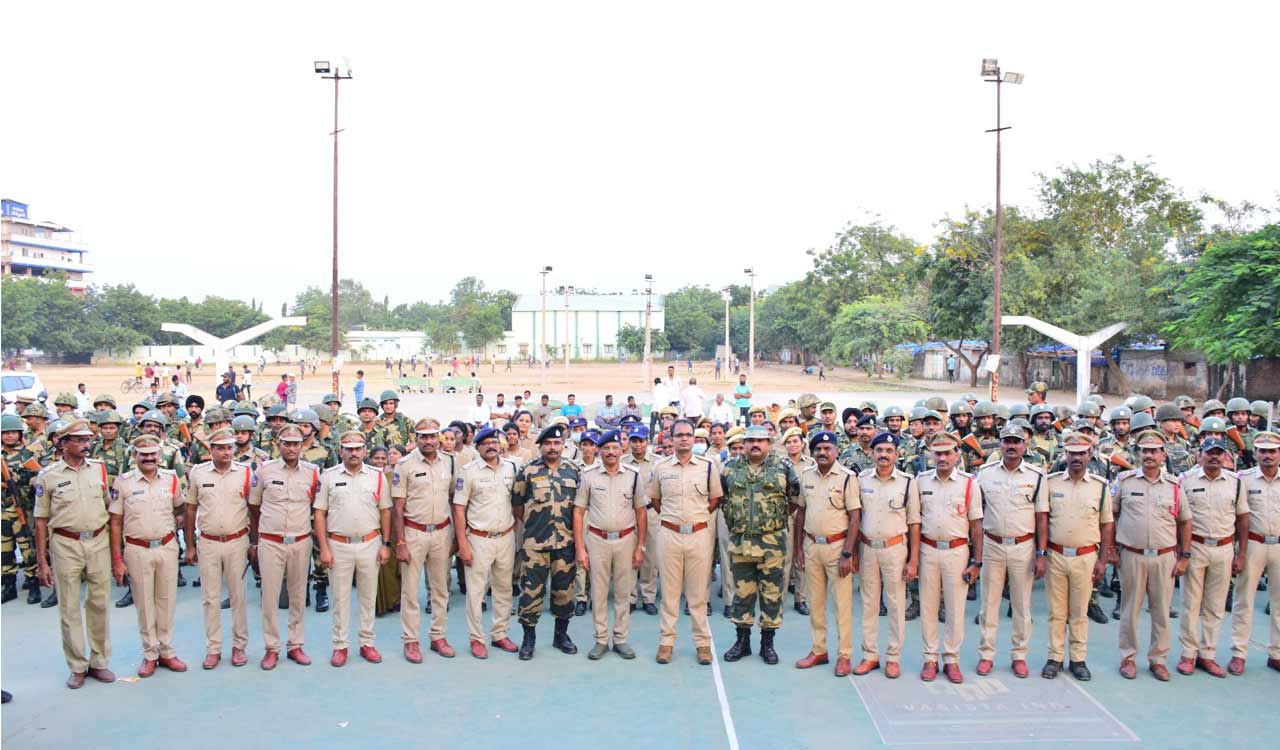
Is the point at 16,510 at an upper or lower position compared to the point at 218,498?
lower

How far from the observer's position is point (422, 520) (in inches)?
247

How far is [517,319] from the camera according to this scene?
85.2 m

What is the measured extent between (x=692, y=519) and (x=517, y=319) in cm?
8010

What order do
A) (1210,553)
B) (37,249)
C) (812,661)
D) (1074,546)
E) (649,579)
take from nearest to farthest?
Answer: (1074,546), (1210,553), (812,661), (649,579), (37,249)

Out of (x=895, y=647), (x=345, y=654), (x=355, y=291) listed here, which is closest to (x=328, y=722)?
(x=345, y=654)

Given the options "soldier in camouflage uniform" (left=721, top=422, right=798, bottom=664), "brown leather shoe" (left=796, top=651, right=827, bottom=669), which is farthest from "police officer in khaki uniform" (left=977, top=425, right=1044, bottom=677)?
"soldier in camouflage uniform" (left=721, top=422, right=798, bottom=664)

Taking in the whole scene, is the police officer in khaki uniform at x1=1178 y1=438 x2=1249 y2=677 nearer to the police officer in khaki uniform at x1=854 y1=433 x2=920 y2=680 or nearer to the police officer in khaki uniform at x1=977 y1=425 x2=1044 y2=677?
the police officer in khaki uniform at x1=977 y1=425 x2=1044 y2=677

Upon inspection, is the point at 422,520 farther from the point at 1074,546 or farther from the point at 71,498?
the point at 1074,546

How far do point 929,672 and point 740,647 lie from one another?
1.23 metres

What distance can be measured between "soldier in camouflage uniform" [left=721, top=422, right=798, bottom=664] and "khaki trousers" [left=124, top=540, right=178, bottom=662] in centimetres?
367

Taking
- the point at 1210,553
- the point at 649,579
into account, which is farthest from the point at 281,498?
the point at 1210,553

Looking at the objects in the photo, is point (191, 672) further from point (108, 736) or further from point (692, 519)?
point (692, 519)

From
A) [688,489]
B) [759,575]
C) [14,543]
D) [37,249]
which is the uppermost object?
[37,249]

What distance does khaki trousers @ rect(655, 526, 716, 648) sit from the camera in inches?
243
